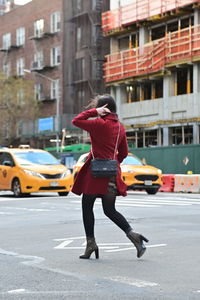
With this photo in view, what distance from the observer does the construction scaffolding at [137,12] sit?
149ft

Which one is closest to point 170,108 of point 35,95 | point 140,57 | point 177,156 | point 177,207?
point 140,57

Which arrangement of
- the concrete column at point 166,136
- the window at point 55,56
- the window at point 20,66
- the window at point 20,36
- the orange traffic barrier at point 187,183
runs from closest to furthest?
1. the orange traffic barrier at point 187,183
2. the concrete column at point 166,136
3. the window at point 55,56
4. the window at point 20,66
5. the window at point 20,36

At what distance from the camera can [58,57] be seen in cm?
6131

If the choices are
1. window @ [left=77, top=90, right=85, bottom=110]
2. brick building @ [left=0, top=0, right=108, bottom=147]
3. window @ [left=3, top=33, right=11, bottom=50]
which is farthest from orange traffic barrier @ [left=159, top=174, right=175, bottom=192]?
window @ [left=3, top=33, right=11, bottom=50]

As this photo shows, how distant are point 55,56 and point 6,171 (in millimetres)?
38576

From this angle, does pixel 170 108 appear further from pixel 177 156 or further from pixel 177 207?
pixel 177 207

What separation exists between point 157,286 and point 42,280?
1.13m

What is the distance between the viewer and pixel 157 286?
6.37 m

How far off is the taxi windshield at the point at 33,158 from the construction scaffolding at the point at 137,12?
21513 millimetres

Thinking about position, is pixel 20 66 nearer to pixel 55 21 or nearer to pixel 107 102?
pixel 55 21

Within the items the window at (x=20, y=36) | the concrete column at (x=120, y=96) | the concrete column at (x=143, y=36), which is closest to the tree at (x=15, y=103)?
the window at (x=20, y=36)

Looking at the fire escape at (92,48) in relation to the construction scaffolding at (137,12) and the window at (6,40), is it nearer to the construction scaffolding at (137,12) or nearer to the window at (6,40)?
the construction scaffolding at (137,12)

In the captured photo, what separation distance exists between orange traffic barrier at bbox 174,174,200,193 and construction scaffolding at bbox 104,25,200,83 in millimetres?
15543

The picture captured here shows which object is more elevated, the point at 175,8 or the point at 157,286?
the point at 175,8
